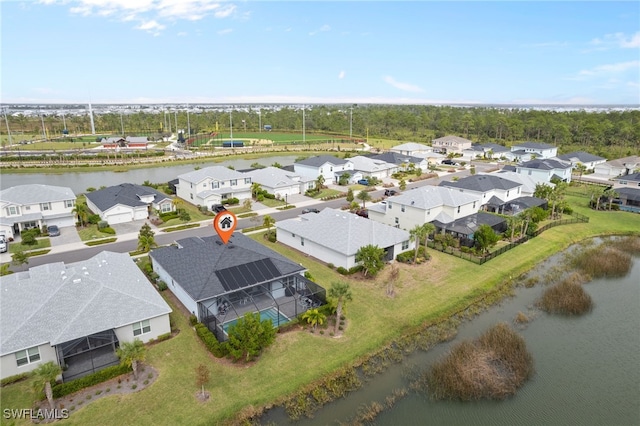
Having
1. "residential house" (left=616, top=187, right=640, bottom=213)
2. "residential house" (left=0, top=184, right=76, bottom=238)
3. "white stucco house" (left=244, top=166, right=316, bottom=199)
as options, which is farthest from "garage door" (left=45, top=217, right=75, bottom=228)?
"residential house" (left=616, top=187, right=640, bottom=213)

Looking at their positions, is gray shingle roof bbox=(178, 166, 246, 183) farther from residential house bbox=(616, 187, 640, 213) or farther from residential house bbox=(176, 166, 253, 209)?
residential house bbox=(616, 187, 640, 213)

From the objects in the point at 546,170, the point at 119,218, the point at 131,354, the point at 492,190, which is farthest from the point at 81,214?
the point at 546,170

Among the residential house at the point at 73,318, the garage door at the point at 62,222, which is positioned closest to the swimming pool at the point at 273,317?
the residential house at the point at 73,318

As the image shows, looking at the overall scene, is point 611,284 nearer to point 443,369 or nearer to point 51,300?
point 443,369

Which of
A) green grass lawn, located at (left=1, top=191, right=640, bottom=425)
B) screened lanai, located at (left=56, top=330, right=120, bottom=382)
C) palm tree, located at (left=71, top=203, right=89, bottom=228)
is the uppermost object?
palm tree, located at (left=71, top=203, right=89, bottom=228)

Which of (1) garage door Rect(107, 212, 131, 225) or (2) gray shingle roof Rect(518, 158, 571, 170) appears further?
(2) gray shingle roof Rect(518, 158, 571, 170)

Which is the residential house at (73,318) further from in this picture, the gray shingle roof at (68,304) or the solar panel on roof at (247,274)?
the solar panel on roof at (247,274)
